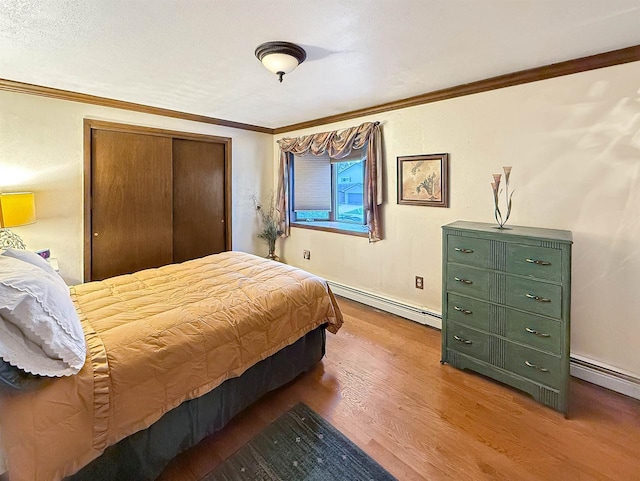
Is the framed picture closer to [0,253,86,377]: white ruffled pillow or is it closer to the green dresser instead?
the green dresser

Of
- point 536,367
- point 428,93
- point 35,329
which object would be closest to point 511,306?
point 536,367

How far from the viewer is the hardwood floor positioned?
1562mm

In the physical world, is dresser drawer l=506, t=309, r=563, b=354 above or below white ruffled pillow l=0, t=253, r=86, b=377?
below

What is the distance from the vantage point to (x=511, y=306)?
2100 mm

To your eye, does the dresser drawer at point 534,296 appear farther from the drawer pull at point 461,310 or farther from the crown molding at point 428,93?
the crown molding at point 428,93

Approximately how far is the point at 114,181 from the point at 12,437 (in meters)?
2.81

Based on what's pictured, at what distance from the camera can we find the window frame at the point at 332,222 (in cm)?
385

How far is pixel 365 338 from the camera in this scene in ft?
9.48

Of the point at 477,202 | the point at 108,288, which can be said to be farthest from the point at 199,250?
the point at 477,202

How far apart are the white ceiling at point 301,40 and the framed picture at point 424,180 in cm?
63

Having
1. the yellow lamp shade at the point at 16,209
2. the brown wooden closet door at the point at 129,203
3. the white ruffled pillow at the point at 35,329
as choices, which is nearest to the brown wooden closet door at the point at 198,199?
the brown wooden closet door at the point at 129,203

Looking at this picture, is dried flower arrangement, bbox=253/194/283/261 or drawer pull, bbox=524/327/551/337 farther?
dried flower arrangement, bbox=253/194/283/261

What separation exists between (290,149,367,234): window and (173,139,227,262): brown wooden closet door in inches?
40.7

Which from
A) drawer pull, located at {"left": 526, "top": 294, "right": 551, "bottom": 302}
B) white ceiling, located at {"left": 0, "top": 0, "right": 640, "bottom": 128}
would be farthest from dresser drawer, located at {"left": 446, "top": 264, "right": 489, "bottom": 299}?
white ceiling, located at {"left": 0, "top": 0, "right": 640, "bottom": 128}
